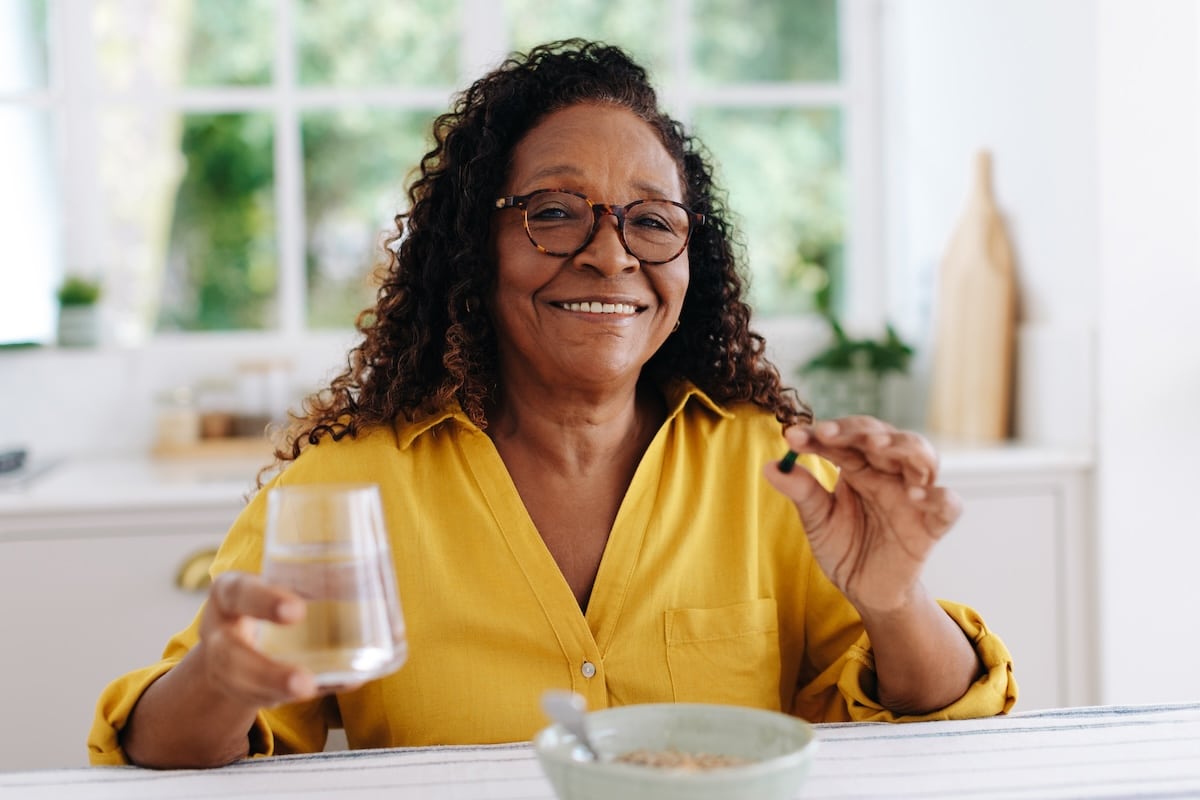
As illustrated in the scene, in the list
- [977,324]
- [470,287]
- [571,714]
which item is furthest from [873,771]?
[977,324]

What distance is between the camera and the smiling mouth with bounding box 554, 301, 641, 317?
1438mm

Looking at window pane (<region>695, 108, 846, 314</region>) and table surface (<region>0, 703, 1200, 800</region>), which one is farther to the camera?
window pane (<region>695, 108, 846, 314</region>)

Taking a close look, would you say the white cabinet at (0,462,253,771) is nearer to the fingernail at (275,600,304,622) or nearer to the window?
the window

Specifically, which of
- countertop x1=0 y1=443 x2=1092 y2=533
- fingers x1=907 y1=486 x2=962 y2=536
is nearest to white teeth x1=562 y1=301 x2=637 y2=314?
fingers x1=907 y1=486 x2=962 y2=536

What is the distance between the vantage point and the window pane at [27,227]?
294 cm

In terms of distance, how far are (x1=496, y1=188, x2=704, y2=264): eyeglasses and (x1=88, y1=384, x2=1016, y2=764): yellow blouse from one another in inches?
8.7

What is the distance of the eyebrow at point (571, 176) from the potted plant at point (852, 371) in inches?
64.7

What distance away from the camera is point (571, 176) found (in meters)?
1.45

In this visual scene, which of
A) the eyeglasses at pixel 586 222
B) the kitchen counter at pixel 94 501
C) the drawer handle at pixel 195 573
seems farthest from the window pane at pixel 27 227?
the eyeglasses at pixel 586 222

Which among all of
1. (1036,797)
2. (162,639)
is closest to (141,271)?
(162,639)

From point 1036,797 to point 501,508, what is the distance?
2.14ft

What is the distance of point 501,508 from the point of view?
142cm

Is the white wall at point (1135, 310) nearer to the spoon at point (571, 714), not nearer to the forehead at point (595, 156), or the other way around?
the forehead at point (595, 156)

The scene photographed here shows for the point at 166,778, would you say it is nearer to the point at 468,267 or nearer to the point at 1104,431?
the point at 468,267
